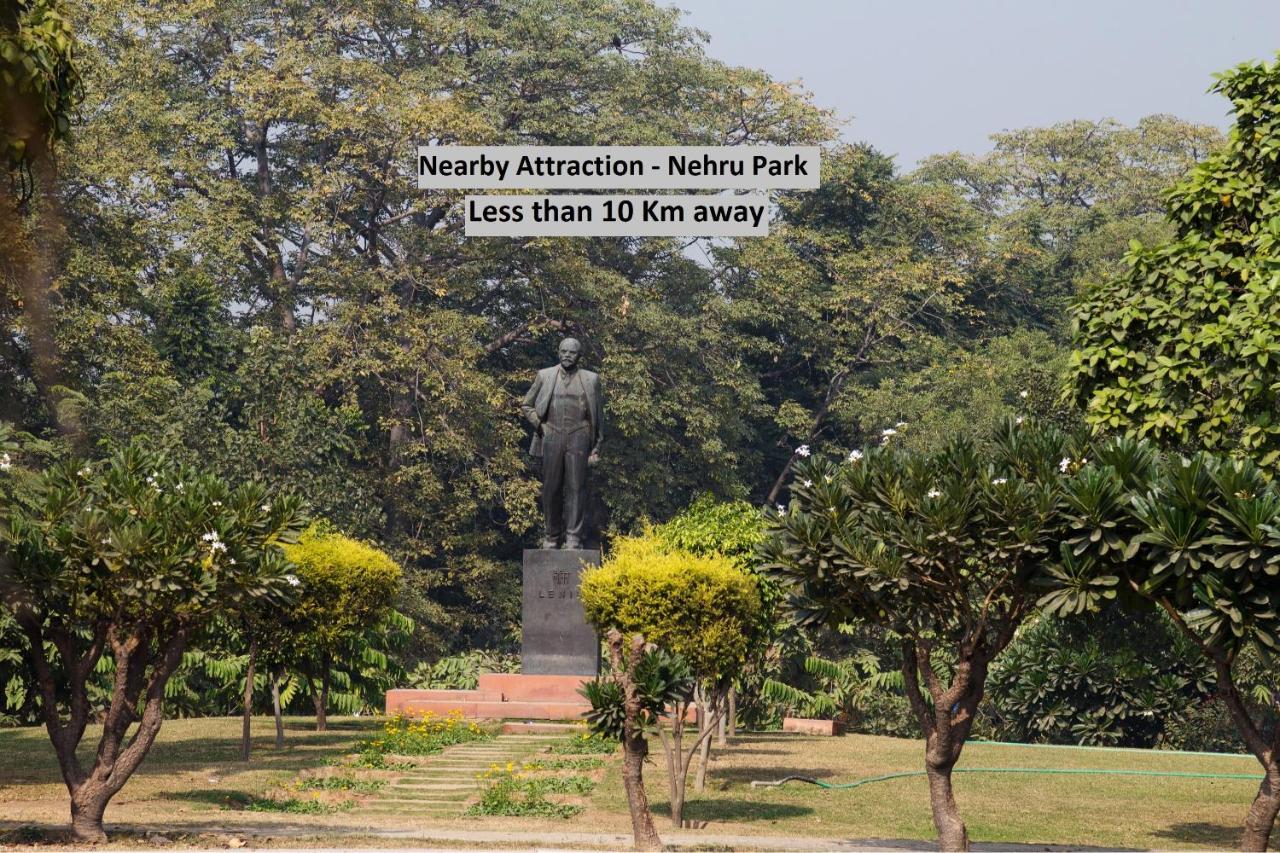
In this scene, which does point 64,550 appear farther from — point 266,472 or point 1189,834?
point 266,472

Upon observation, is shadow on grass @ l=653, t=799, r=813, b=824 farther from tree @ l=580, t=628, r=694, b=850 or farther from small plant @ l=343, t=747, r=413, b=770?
small plant @ l=343, t=747, r=413, b=770

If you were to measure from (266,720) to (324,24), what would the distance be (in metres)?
18.2

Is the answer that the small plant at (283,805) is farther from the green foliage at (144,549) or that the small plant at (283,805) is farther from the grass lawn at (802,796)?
the green foliage at (144,549)

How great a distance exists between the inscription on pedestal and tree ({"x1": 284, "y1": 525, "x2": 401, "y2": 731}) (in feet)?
11.1

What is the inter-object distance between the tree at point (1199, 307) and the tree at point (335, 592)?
31.5 feet

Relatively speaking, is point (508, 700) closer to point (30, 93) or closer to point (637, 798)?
point (637, 798)

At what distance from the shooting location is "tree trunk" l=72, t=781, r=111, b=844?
12.6 meters

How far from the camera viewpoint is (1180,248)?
14.0m

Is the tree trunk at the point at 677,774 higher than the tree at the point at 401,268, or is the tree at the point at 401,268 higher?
the tree at the point at 401,268

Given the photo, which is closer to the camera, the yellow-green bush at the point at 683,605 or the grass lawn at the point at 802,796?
the grass lawn at the point at 802,796

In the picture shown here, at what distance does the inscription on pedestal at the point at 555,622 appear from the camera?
23.9 metres

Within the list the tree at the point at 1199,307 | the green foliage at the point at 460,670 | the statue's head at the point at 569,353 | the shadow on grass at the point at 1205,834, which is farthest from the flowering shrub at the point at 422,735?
the tree at the point at 1199,307

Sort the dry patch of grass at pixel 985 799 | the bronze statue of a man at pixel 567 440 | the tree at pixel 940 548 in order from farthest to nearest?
the bronze statue of a man at pixel 567 440 < the dry patch of grass at pixel 985 799 < the tree at pixel 940 548

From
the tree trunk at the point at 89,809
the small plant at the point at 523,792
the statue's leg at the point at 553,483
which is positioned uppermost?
the statue's leg at the point at 553,483
